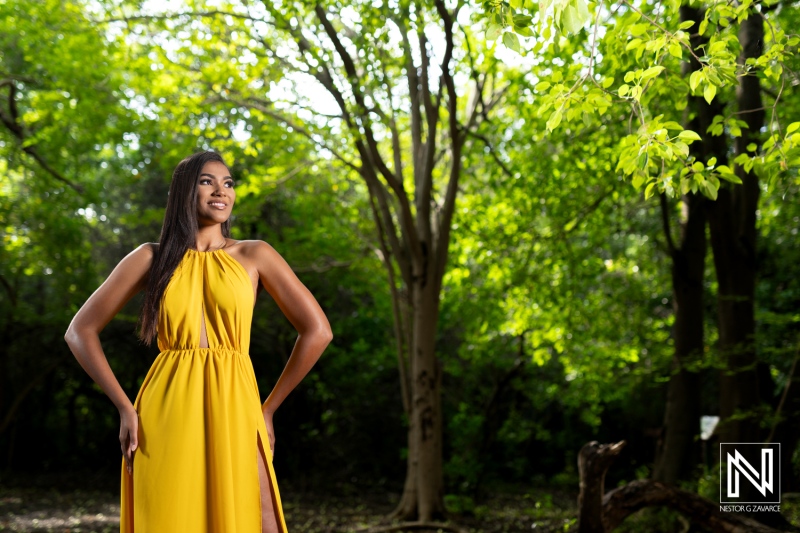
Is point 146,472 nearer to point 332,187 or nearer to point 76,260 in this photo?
point 332,187

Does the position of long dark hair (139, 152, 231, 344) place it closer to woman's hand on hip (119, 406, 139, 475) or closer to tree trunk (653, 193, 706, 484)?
woman's hand on hip (119, 406, 139, 475)

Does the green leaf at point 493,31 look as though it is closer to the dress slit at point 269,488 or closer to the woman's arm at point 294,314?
the woman's arm at point 294,314

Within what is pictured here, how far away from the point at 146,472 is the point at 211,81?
629cm

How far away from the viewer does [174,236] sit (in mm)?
2303

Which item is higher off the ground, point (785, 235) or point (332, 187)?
point (332, 187)

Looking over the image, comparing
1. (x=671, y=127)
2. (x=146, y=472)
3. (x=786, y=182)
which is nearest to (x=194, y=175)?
(x=146, y=472)

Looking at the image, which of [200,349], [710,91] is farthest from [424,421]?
[200,349]

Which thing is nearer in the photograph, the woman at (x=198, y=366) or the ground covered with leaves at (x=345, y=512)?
the woman at (x=198, y=366)

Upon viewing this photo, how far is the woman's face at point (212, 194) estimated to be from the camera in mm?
2322

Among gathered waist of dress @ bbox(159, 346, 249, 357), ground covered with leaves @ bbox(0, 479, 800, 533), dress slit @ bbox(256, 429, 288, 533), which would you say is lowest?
ground covered with leaves @ bbox(0, 479, 800, 533)

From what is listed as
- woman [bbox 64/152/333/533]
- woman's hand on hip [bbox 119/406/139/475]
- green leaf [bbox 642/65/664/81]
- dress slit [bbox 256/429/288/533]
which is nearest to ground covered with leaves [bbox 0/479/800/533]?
green leaf [bbox 642/65/664/81]

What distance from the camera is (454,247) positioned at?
9.34 m

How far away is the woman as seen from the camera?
2.16 metres

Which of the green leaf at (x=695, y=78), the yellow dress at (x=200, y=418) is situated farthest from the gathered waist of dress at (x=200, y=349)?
the green leaf at (x=695, y=78)
